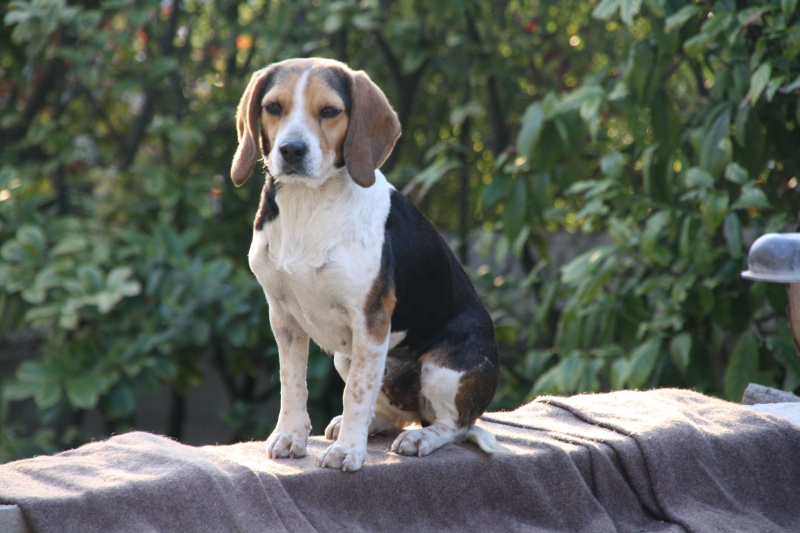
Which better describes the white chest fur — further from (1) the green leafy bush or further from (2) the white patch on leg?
(1) the green leafy bush

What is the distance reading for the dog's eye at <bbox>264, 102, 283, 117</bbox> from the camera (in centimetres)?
257

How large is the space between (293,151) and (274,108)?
164 millimetres

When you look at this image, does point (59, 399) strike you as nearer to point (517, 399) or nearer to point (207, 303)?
point (207, 303)

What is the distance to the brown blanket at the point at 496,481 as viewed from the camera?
2.27 m

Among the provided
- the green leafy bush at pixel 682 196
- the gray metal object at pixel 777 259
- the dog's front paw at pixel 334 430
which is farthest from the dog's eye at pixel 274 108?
the green leafy bush at pixel 682 196

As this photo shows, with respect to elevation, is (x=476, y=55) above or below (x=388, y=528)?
above

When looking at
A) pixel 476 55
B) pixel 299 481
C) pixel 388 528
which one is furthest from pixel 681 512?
pixel 476 55

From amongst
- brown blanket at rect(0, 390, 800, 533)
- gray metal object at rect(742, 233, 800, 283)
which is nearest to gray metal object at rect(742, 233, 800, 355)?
gray metal object at rect(742, 233, 800, 283)

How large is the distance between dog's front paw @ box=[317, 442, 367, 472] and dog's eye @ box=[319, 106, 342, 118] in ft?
2.91

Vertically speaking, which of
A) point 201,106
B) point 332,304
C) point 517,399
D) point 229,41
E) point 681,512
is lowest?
point 517,399

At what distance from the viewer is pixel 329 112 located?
2568 mm

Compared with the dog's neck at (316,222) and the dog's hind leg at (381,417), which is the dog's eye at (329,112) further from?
the dog's hind leg at (381,417)

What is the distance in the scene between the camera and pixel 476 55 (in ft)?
19.4

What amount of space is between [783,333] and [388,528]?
2.34 m
